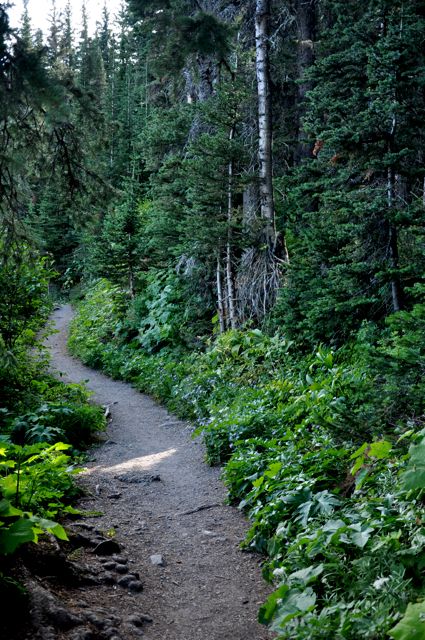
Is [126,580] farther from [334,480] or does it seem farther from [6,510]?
[334,480]

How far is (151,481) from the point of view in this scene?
7.53 meters

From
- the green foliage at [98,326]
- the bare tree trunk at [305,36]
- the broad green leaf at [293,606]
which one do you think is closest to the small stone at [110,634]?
the broad green leaf at [293,606]

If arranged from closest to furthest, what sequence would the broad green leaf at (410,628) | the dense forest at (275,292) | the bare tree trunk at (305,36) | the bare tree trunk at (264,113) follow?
the broad green leaf at (410,628), the dense forest at (275,292), the bare tree trunk at (264,113), the bare tree trunk at (305,36)

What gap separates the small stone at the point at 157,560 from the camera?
4984 millimetres

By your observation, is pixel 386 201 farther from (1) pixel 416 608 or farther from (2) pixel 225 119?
(2) pixel 225 119

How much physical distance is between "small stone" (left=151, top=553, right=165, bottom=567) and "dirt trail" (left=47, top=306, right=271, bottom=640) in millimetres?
41

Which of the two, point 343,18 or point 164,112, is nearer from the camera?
point 343,18

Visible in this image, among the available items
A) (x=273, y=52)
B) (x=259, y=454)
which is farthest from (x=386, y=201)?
(x=273, y=52)

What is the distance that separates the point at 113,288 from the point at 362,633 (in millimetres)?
21570

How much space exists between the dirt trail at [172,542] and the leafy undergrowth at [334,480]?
0.30 m

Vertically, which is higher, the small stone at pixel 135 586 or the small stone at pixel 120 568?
the small stone at pixel 120 568

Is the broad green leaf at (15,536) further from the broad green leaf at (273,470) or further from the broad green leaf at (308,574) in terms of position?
the broad green leaf at (273,470)

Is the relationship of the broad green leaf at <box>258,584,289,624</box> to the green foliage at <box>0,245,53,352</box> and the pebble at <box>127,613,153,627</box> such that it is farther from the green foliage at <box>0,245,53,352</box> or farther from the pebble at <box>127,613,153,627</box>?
the green foliage at <box>0,245,53,352</box>

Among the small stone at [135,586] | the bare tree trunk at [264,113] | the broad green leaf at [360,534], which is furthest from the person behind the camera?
the bare tree trunk at [264,113]
